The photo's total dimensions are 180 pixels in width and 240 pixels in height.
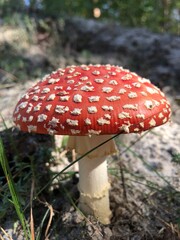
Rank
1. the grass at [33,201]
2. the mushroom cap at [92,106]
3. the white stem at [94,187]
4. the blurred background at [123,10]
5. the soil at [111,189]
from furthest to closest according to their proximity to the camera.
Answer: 1. the blurred background at [123,10]
2. the white stem at [94,187]
3. the soil at [111,189]
4. the grass at [33,201]
5. the mushroom cap at [92,106]

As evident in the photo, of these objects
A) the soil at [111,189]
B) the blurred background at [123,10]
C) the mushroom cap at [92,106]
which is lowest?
the soil at [111,189]

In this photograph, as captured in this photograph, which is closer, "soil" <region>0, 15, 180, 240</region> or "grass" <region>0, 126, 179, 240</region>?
"grass" <region>0, 126, 179, 240</region>

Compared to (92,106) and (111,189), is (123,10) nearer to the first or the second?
(111,189)

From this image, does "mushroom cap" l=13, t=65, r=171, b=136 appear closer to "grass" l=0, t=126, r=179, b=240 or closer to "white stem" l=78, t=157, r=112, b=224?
"grass" l=0, t=126, r=179, b=240

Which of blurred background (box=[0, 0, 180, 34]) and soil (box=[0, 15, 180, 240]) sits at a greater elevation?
blurred background (box=[0, 0, 180, 34])

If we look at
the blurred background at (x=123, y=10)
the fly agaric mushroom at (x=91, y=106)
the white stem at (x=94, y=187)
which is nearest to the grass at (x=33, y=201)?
the white stem at (x=94, y=187)

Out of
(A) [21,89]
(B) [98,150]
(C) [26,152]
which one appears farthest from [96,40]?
(B) [98,150]

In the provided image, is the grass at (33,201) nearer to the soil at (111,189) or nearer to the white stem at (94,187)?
the soil at (111,189)

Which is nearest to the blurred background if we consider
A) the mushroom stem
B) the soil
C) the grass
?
the soil

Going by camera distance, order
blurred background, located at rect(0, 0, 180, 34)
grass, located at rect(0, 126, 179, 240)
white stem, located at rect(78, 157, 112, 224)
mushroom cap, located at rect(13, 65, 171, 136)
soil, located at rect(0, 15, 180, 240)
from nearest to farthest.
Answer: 1. mushroom cap, located at rect(13, 65, 171, 136)
2. grass, located at rect(0, 126, 179, 240)
3. soil, located at rect(0, 15, 180, 240)
4. white stem, located at rect(78, 157, 112, 224)
5. blurred background, located at rect(0, 0, 180, 34)
